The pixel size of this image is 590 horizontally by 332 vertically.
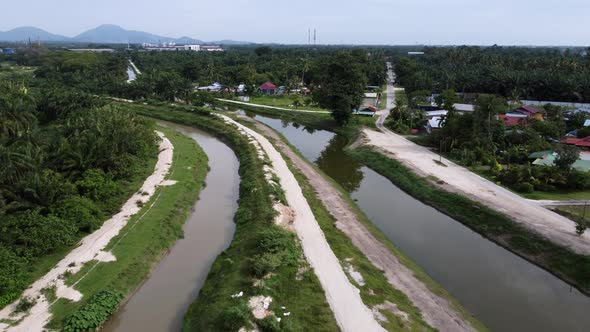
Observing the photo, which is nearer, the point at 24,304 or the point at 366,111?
the point at 24,304

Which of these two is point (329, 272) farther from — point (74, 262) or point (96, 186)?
point (96, 186)

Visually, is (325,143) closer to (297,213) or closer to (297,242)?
(297,213)

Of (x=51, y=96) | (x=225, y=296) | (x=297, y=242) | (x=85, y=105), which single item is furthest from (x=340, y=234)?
(x=51, y=96)

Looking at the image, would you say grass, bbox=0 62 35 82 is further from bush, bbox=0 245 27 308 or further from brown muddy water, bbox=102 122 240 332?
bush, bbox=0 245 27 308

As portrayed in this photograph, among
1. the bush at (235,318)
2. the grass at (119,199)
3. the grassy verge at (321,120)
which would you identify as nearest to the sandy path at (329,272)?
the bush at (235,318)

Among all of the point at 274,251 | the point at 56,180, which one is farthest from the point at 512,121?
the point at 56,180

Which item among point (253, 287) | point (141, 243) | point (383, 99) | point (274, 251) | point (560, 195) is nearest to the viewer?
point (253, 287)
